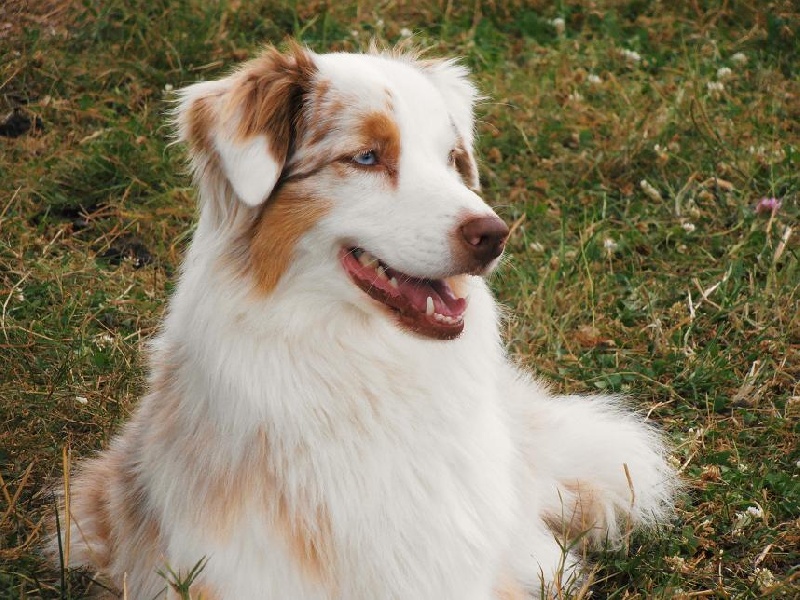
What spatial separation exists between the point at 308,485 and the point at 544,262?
246 cm

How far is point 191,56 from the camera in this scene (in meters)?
5.96

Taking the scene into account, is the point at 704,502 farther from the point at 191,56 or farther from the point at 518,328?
the point at 191,56

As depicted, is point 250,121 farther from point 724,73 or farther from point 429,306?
point 724,73

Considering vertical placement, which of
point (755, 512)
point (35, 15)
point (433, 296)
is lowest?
point (35, 15)

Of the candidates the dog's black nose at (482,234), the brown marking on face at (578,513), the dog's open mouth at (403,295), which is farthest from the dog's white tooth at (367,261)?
the brown marking on face at (578,513)

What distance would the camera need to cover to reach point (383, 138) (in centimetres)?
281

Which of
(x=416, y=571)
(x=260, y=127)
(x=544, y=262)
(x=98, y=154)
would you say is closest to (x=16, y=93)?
(x=98, y=154)

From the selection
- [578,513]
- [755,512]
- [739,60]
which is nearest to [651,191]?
[739,60]

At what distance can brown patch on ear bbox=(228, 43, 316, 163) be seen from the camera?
110 inches

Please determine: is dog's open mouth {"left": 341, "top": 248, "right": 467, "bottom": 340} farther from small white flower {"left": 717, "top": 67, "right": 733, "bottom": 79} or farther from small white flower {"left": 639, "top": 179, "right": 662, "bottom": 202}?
small white flower {"left": 717, "top": 67, "right": 733, "bottom": 79}

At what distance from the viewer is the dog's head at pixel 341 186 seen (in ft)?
8.94

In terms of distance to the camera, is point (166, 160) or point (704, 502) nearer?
point (704, 502)

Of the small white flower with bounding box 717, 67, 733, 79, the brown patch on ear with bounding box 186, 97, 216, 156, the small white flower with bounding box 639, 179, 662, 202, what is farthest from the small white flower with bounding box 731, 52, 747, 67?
the brown patch on ear with bounding box 186, 97, 216, 156

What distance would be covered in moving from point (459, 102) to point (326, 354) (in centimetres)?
96
